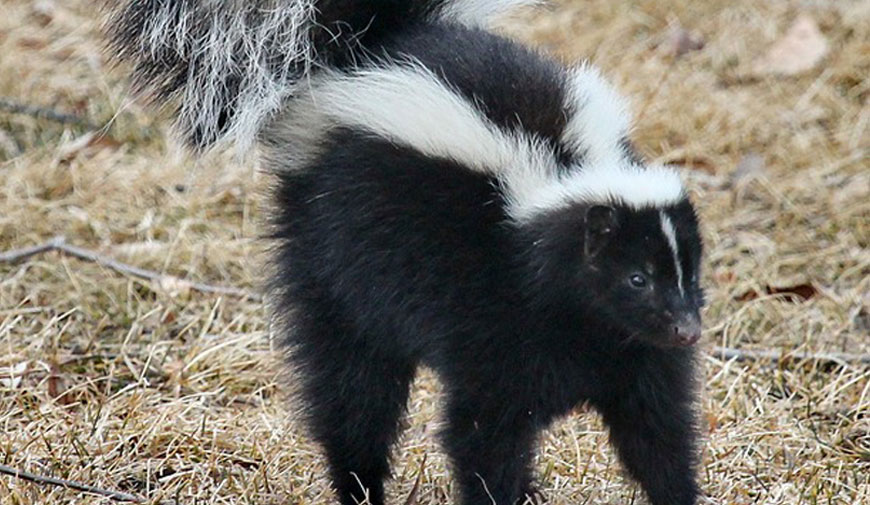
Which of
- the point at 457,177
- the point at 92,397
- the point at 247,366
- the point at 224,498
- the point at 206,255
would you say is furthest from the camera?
the point at 206,255

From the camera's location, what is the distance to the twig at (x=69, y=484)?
3654mm

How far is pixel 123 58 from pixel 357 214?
83 cm

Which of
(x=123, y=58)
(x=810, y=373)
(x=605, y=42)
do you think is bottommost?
(x=605, y=42)

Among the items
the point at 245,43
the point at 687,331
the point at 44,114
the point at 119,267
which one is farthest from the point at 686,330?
the point at 44,114

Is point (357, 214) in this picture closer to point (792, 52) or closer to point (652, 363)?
point (652, 363)

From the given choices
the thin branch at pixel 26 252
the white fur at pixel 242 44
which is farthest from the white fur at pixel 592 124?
the thin branch at pixel 26 252

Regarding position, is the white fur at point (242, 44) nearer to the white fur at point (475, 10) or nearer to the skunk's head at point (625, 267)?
the white fur at point (475, 10)

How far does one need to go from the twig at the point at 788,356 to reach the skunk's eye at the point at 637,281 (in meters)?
1.46

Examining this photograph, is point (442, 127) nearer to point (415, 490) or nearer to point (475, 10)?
point (475, 10)

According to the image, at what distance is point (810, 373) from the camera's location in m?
4.72

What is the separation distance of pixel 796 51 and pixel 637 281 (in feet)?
14.2

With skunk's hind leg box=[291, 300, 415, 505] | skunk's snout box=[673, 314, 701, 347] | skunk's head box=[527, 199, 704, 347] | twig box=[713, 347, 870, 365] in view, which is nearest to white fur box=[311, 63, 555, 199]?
skunk's head box=[527, 199, 704, 347]

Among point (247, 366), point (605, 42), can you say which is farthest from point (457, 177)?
point (605, 42)

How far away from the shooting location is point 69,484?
12.0ft
